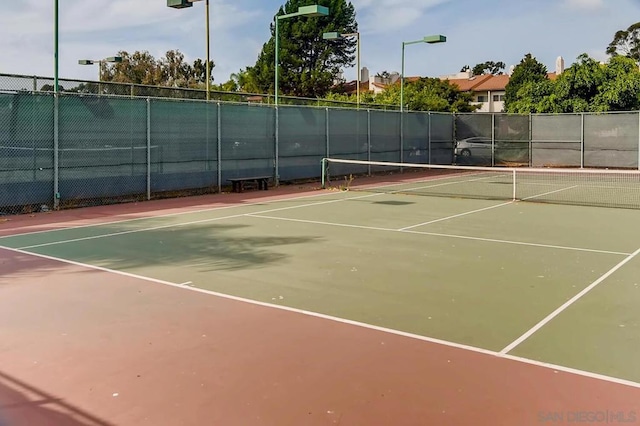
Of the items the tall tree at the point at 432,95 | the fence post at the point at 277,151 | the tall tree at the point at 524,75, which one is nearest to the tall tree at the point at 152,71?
the tall tree at the point at 432,95

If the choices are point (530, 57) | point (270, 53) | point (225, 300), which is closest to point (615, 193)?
point (225, 300)

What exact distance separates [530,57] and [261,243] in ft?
226

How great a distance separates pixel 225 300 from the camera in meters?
6.56

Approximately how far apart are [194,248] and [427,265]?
11.5 ft

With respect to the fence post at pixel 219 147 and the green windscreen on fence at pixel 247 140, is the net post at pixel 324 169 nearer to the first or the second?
the green windscreen on fence at pixel 247 140

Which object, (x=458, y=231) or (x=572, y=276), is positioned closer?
(x=572, y=276)

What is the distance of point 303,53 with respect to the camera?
198 feet

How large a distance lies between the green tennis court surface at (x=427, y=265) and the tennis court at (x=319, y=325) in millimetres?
32

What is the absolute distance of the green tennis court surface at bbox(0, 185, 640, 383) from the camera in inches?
220

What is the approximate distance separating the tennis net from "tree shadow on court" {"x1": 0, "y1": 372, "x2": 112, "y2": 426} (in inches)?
512

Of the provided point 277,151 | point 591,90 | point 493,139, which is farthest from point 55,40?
point 591,90

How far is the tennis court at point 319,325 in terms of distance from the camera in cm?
406

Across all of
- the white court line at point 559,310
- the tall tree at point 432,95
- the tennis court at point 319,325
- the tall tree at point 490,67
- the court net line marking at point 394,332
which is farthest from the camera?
the tall tree at point 490,67

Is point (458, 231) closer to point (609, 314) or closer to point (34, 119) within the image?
point (609, 314)
